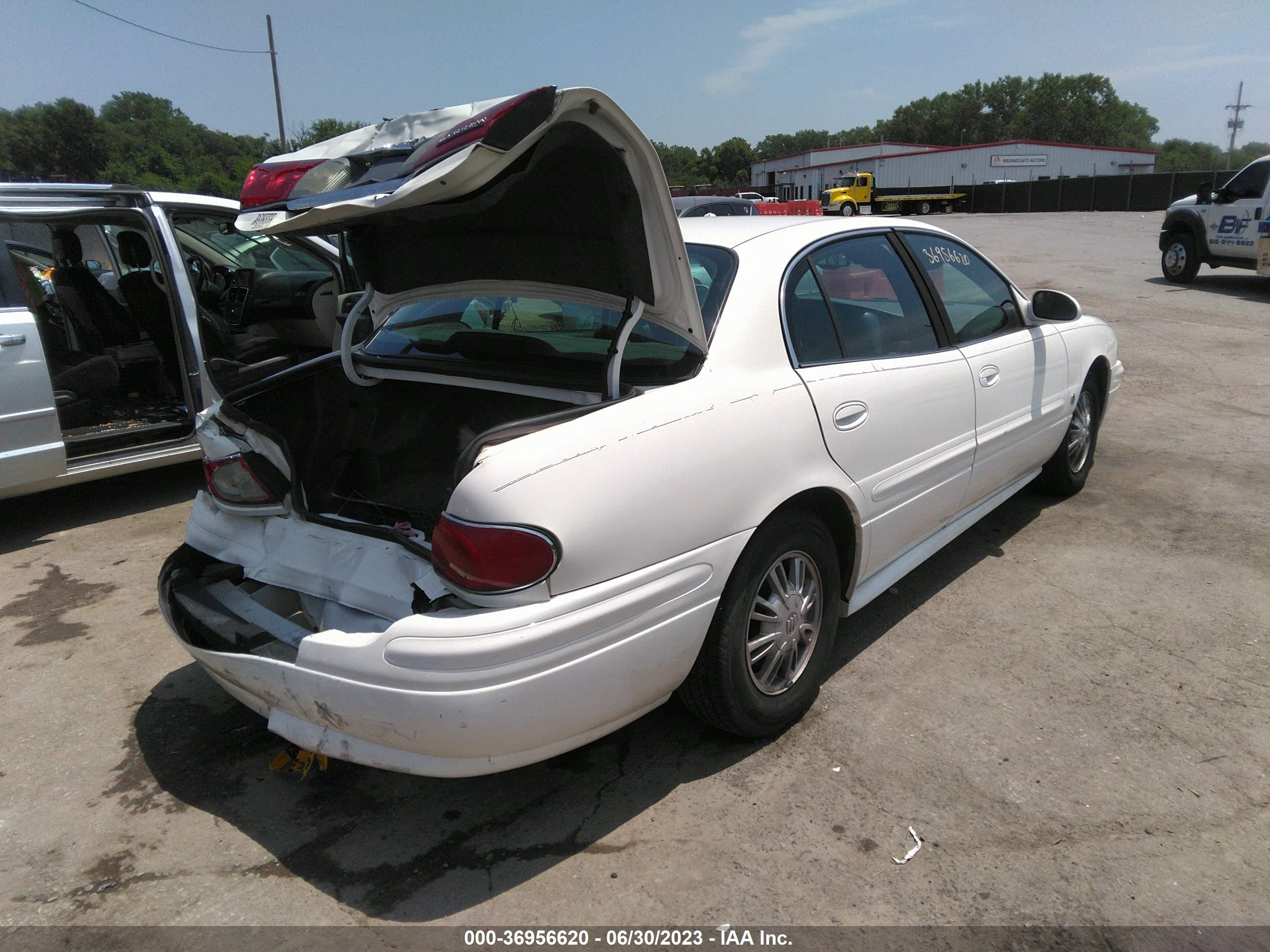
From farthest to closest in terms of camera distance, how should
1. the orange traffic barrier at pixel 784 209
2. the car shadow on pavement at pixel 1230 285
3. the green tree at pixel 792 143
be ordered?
the green tree at pixel 792 143, the orange traffic barrier at pixel 784 209, the car shadow on pavement at pixel 1230 285

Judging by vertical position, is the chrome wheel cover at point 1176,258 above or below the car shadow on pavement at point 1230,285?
above

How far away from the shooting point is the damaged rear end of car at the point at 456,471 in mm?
2139

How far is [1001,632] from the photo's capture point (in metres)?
3.62

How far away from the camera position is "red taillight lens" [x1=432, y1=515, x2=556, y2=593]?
2.12m

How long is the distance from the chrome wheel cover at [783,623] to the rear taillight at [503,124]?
1.46 metres

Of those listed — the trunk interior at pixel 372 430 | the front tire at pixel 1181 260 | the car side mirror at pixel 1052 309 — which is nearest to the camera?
the trunk interior at pixel 372 430

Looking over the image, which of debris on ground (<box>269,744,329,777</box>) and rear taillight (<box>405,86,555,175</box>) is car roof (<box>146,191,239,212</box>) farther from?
rear taillight (<box>405,86,555,175</box>)

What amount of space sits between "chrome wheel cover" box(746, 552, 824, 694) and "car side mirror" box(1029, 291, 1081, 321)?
2.11 m

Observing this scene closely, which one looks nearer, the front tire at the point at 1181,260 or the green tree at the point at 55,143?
the front tire at the point at 1181,260

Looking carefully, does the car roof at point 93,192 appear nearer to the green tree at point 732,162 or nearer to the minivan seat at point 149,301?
the minivan seat at point 149,301

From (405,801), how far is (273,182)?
189 centimetres

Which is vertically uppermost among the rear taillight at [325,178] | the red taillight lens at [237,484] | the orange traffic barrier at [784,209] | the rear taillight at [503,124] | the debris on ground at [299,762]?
the orange traffic barrier at [784,209]

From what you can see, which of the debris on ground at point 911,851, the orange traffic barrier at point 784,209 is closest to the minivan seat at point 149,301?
the debris on ground at point 911,851

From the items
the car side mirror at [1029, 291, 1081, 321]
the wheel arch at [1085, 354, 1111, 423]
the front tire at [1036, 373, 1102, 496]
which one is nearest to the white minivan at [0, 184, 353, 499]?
the car side mirror at [1029, 291, 1081, 321]
